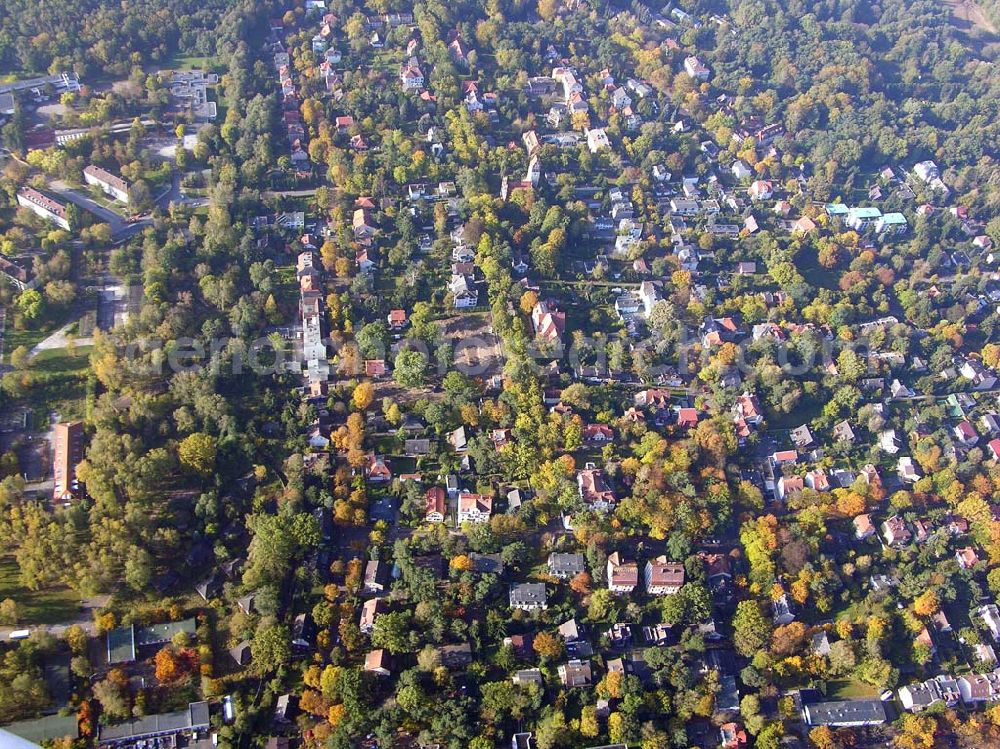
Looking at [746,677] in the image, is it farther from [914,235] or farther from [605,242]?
[914,235]

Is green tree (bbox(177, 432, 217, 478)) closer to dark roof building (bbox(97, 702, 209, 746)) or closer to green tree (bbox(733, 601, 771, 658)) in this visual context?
dark roof building (bbox(97, 702, 209, 746))

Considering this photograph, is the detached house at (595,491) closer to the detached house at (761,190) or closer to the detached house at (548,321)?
the detached house at (548,321)

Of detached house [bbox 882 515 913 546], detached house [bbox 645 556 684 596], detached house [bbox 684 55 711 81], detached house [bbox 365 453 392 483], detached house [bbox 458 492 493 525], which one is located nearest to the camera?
detached house [bbox 645 556 684 596]

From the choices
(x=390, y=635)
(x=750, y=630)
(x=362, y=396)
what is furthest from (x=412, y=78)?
(x=750, y=630)

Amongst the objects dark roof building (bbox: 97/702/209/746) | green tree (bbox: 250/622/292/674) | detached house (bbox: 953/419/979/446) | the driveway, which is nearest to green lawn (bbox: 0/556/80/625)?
dark roof building (bbox: 97/702/209/746)

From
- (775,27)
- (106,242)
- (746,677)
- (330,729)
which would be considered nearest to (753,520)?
(746,677)

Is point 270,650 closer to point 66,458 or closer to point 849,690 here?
point 66,458
